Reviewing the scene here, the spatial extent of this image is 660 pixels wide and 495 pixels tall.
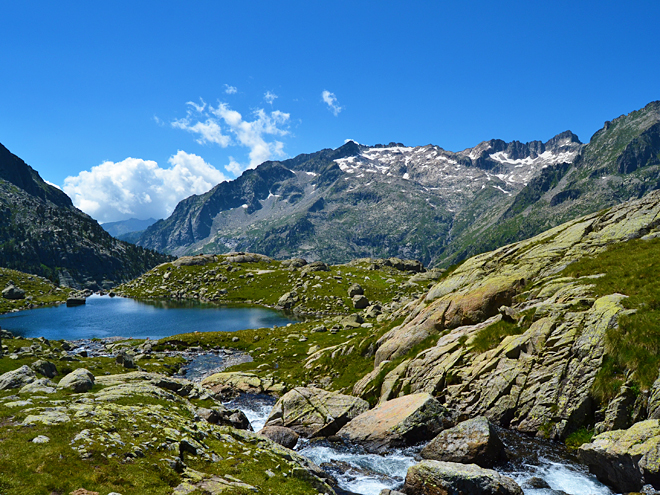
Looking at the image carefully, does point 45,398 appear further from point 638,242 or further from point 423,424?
point 638,242

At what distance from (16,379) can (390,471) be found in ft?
106

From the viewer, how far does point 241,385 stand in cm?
4819

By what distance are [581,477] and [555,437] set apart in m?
4.02

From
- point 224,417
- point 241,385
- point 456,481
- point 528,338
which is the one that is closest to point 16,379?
point 224,417

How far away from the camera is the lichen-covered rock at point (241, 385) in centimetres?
4684

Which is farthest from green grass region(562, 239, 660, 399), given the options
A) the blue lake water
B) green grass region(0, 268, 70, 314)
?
green grass region(0, 268, 70, 314)

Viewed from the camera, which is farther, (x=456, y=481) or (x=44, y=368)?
(x=44, y=368)

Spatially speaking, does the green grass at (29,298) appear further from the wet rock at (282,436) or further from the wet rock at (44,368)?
the wet rock at (282,436)

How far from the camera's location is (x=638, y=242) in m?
35.0

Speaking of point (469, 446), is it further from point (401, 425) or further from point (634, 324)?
point (634, 324)

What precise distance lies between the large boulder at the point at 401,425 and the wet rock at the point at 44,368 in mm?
33759

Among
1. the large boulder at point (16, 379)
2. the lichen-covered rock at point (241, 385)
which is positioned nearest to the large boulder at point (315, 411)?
the lichen-covered rock at point (241, 385)

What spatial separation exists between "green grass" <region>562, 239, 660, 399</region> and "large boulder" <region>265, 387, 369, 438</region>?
66.5 ft

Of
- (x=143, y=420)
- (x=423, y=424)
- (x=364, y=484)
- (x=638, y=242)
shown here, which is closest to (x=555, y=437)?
(x=423, y=424)
